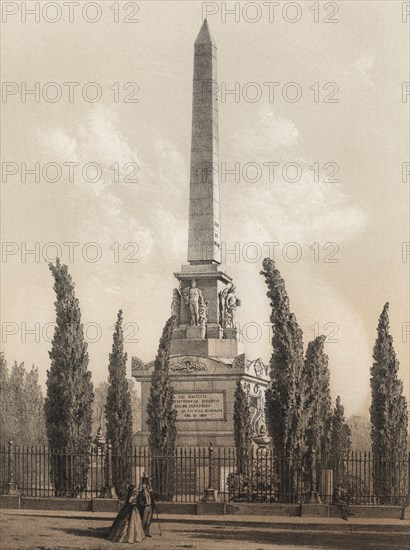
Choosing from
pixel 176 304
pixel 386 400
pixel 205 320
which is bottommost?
pixel 386 400

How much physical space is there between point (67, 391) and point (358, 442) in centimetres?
2687

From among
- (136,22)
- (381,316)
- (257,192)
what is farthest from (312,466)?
(136,22)

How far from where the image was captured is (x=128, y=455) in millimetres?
26188

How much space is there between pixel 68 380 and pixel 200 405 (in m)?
5.93

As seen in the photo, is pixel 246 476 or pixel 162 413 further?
pixel 162 413

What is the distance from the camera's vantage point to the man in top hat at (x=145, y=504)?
72.4 ft

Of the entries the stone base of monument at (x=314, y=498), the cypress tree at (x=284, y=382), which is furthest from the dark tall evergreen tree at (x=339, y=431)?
the stone base of monument at (x=314, y=498)

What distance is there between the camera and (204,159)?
111ft

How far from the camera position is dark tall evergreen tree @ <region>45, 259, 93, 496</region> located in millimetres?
27500

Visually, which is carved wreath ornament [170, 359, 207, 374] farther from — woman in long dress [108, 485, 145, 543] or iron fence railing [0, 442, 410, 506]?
woman in long dress [108, 485, 145, 543]

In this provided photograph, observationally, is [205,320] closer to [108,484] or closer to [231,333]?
[231,333]

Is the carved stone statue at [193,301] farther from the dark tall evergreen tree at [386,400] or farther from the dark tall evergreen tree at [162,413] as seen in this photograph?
the dark tall evergreen tree at [386,400]

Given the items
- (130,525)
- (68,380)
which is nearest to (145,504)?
(130,525)

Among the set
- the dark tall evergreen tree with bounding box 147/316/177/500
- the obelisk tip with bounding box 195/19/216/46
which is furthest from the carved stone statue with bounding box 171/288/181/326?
the obelisk tip with bounding box 195/19/216/46
